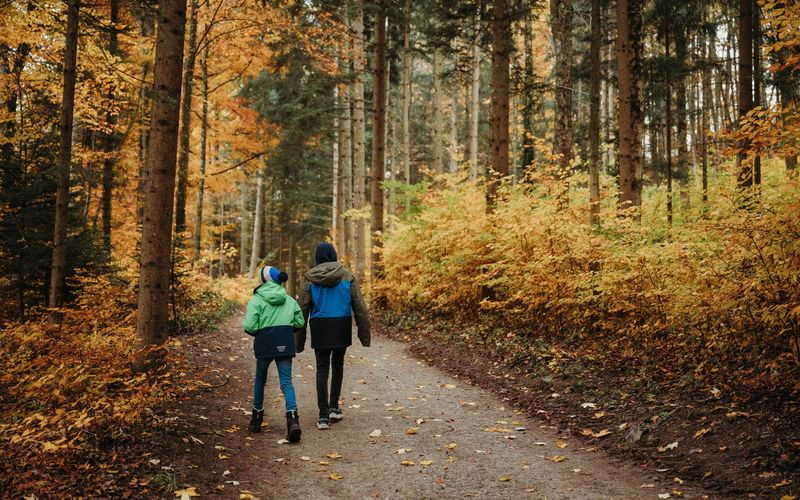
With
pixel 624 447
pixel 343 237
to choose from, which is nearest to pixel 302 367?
pixel 624 447

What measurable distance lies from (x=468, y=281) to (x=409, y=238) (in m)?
3.32

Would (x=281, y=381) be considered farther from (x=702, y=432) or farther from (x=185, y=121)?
(x=185, y=121)

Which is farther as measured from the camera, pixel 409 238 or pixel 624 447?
pixel 409 238

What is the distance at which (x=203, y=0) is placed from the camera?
17.0 metres

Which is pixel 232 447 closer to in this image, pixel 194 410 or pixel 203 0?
pixel 194 410

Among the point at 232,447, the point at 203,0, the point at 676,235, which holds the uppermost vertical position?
the point at 203,0

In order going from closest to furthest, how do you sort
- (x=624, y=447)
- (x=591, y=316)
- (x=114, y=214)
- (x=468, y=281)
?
(x=624, y=447) < (x=591, y=316) < (x=468, y=281) < (x=114, y=214)

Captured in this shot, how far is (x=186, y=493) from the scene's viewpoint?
13.4 ft

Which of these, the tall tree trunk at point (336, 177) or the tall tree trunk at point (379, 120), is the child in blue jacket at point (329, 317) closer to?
the tall tree trunk at point (379, 120)

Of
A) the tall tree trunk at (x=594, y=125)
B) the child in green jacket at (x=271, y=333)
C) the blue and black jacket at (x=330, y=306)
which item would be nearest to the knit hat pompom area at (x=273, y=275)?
the child in green jacket at (x=271, y=333)

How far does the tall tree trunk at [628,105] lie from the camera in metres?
11.0

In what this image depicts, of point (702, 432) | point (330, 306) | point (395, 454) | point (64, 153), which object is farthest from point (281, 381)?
point (64, 153)

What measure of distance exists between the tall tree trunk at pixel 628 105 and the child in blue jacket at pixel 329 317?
7.03 meters

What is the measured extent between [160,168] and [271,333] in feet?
7.47
